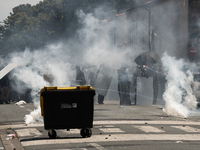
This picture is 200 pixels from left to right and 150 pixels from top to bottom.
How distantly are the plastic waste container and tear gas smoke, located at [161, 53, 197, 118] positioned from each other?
6690 millimetres

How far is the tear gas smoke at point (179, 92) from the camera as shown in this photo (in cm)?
1598

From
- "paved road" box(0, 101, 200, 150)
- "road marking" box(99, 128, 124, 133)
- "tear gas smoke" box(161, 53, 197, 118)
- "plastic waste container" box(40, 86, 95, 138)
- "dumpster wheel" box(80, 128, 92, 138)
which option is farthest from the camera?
"tear gas smoke" box(161, 53, 197, 118)

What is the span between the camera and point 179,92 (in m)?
18.5

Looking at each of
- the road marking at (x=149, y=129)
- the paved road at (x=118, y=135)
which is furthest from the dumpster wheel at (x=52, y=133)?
the road marking at (x=149, y=129)

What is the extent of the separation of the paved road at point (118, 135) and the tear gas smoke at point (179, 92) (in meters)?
1.02

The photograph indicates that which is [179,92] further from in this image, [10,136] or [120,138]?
[10,136]

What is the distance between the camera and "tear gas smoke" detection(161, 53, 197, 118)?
15979 millimetres

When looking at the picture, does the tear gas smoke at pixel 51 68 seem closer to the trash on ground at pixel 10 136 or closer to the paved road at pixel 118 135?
the paved road at pixel 118 135

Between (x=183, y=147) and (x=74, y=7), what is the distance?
43218 millimetres

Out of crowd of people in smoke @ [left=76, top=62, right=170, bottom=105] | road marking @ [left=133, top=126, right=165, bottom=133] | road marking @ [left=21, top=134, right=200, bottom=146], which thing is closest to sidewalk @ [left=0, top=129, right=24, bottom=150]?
road marking @ [left=21, top=134, right=200, bottom=146]

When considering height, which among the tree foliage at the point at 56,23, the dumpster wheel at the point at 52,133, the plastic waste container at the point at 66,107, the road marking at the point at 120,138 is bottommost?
the road marking at the point at 120,138

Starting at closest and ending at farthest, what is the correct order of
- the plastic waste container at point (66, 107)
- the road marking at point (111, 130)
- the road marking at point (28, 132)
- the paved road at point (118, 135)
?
the paved road at point (118, 135)
the plastic waste container at point (66, 107)
the road marking at point (28, 132)
the road marking at point (111, 130)

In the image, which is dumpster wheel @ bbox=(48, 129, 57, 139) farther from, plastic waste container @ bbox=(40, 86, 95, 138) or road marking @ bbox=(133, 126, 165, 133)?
road marking @ bbox=(133, 126, 165, 133)

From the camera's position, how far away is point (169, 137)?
10539 mm
